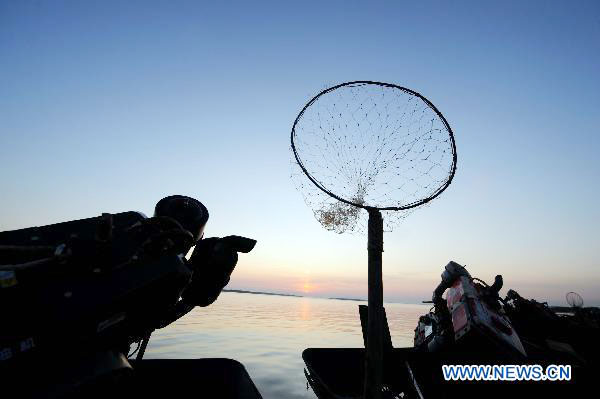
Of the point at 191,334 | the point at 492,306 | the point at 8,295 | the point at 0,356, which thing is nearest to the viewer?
the point at 0,356

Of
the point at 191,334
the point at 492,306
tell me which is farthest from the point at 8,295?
the point at 191,334

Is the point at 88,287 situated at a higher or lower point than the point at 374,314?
higher

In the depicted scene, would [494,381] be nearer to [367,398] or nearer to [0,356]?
[367,398]

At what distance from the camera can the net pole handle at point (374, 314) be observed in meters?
4.36

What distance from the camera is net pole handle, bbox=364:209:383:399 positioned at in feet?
14.3

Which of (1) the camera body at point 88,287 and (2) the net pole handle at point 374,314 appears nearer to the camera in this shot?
(1) the camera body at point 88,287

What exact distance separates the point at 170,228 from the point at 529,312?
35.4 feet

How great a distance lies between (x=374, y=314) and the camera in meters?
4.51

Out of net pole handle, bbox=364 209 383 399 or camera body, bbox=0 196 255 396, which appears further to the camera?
net pole handle, bbox=364 209 383 399

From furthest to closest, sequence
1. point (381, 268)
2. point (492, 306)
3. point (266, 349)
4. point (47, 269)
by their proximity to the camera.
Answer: point (266, 349) < point (492, 306) < point (381, 268) < point (47, 269)

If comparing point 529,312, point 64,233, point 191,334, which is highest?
point 64,233

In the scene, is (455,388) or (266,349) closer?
(455,388)

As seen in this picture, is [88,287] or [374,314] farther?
[374,314]

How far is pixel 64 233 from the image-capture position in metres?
2.22
